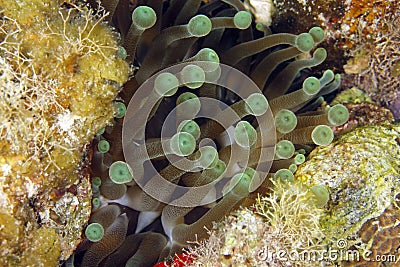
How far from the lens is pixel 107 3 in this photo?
75.8 inches

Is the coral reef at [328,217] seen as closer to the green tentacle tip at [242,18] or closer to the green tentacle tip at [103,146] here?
the green tentacle tip at [103,146]

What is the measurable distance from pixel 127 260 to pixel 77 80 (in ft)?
3.25

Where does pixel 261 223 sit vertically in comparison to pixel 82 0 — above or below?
below

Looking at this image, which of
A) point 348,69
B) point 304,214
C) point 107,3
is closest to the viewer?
point 304,214

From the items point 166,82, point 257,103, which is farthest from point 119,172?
point 257,103

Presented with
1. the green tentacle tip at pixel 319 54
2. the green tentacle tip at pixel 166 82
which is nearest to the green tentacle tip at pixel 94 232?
the green tentacle tip at pixel 166 82

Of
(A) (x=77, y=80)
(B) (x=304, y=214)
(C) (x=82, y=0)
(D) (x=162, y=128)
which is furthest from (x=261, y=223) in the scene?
(C) (x=82, y=0)

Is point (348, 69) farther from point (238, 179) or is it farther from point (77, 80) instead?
point (77, 80)

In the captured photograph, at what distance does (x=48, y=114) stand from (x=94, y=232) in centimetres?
59

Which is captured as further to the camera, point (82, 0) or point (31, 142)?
point (82, 0)

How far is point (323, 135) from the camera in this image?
183cm

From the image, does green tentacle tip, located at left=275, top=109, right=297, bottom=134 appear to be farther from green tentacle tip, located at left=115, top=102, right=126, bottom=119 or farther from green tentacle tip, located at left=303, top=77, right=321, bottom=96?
green tentacle tip, located at left=115, top=102, right=126, bottom=119

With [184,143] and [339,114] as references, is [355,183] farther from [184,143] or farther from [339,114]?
[184,143]

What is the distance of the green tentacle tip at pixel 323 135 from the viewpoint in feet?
5.98
